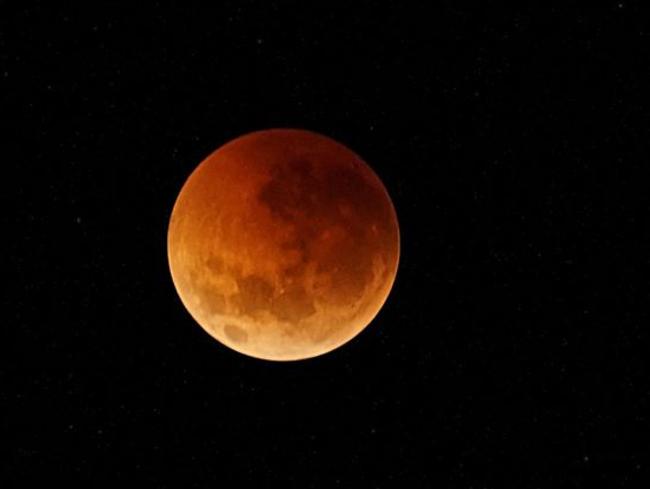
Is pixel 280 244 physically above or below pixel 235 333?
above

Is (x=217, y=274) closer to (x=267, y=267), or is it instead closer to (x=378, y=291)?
(x=267, y=267)

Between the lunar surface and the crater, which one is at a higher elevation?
the lunar surface

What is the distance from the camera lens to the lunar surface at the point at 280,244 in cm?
404

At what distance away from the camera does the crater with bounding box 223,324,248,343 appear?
424 centimetres

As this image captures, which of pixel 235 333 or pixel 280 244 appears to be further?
pixel 235 333

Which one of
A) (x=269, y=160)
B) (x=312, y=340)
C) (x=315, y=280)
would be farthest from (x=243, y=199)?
(x=312, y=340)

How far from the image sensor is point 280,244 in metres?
4.02

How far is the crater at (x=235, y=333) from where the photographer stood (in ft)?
13.9

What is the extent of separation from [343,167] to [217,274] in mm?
833

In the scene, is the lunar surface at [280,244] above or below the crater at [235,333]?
above

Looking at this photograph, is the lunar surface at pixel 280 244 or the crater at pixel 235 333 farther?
the crater at pixel 235 333

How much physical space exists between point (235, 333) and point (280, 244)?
0.57 metres

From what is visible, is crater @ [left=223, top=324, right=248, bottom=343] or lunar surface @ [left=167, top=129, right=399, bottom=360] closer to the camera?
lunar surface @ [left=167, top=129, right=399, bottom=360]

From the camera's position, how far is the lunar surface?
4039 mm
